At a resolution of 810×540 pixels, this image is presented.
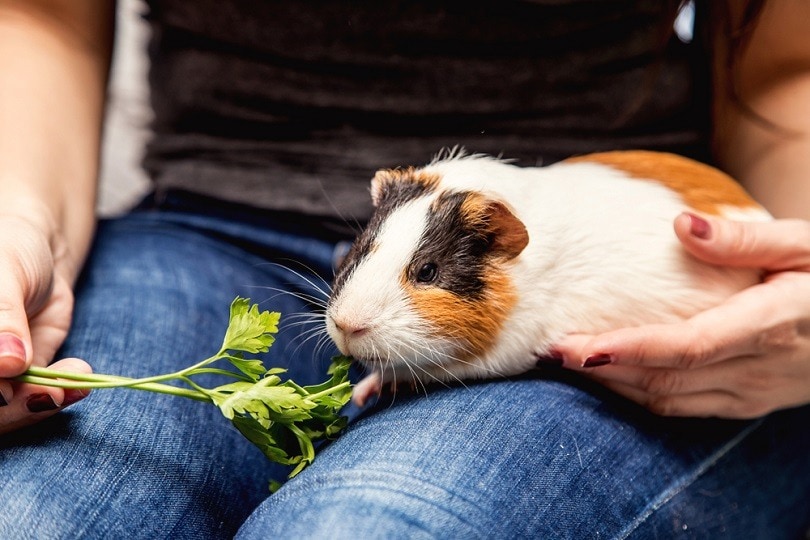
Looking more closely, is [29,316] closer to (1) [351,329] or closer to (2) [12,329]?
(2) [12,329]

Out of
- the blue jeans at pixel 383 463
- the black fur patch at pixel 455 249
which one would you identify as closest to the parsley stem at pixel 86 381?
the blue jeans at pixel 383 463

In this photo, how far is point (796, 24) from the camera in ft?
3.84

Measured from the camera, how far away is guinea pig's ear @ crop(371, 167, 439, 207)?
107cm

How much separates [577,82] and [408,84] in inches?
11.1

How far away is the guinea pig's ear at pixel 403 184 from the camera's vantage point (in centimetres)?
107

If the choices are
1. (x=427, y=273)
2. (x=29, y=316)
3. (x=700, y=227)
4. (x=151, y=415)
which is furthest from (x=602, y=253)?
(x=29, y=316)

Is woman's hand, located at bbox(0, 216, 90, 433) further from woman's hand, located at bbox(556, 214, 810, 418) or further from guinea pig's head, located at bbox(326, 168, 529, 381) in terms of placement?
woman's hand, located at bbox(556, 214, 810, 418)

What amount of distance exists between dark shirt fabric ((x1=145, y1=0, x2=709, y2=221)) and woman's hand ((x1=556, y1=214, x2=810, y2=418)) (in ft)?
1.10

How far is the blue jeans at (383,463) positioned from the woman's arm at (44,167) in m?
0.06

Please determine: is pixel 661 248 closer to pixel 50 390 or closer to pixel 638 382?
pixel 638 382

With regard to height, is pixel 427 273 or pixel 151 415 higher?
pixel 427 273

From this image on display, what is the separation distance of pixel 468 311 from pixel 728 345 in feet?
1.07

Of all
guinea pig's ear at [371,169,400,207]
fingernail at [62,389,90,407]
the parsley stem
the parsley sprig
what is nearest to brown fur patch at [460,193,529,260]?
guinea pig's ear at [371,169,400,207]

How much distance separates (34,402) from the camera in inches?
35.2
